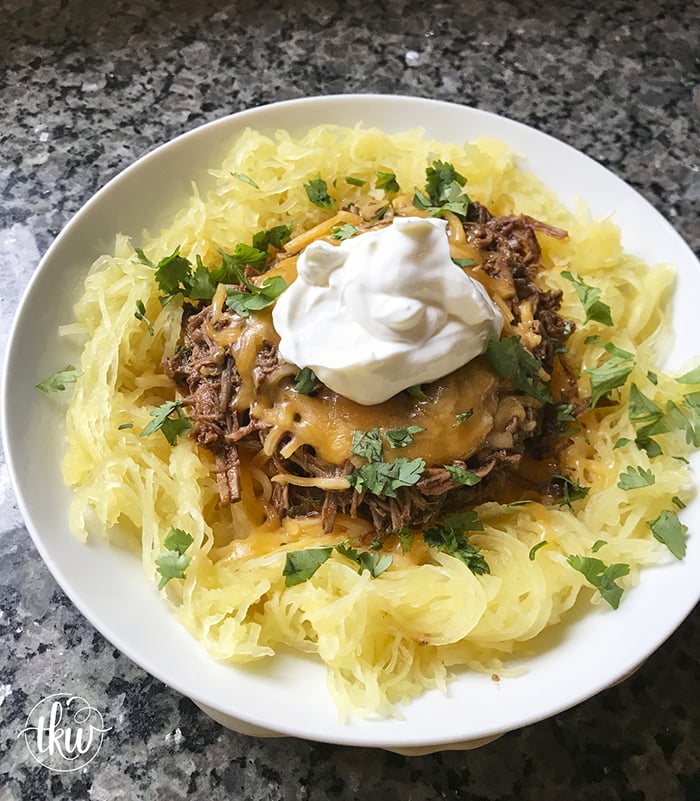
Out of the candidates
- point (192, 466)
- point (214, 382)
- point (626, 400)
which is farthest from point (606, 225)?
point (192, 466)

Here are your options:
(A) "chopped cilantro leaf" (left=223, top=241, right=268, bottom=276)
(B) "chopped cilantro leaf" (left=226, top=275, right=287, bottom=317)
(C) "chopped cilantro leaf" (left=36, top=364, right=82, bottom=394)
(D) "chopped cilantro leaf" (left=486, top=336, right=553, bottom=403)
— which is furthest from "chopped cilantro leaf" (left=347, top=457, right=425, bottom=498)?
(C) "chopped cilantro leaf" (left=36, top=364, right=82, bottom=394)

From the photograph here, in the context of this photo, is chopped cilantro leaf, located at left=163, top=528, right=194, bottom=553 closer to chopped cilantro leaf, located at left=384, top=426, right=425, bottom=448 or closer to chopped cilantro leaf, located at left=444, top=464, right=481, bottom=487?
chopped cilantro leaf, located at left=384, top=426, right=425, bottom=448

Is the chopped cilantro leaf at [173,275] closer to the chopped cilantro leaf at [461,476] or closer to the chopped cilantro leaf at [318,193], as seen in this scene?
the chopped cilantro leaf at [318,193]

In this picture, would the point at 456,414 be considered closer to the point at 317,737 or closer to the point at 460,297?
the point at 460,297
